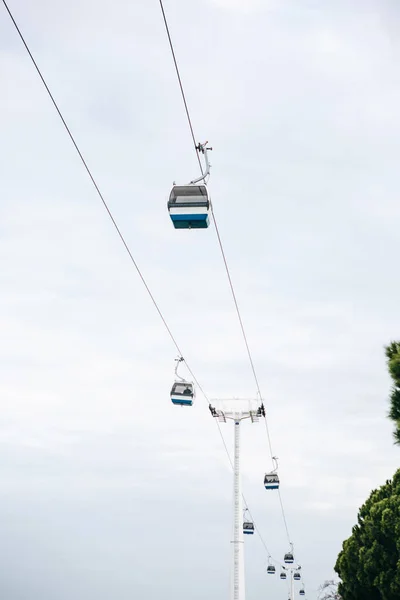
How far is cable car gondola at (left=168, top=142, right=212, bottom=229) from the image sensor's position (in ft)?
38.9

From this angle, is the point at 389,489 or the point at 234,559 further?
the point at 389,489

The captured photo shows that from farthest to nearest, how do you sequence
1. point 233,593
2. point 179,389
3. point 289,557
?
point 289,557 < point 233,593 < point 179,389

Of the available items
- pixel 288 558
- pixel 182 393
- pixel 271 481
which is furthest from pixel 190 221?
pixel 288 558

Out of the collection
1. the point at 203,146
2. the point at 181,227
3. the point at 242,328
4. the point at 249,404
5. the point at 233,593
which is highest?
the point at 249,404

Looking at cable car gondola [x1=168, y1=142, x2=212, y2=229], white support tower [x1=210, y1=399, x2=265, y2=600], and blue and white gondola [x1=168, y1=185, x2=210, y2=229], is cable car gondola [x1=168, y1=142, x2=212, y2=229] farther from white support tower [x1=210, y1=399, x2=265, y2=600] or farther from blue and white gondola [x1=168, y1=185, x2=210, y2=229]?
white support tower [x1=210, y1=399, x2=265, y2=600]

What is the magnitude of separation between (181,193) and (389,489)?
23108 millimetres

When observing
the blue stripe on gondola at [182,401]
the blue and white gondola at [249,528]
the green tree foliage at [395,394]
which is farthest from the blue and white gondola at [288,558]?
the green tree foliage at [395,394]

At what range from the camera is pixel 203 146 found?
490 inches

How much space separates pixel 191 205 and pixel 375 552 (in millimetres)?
21929

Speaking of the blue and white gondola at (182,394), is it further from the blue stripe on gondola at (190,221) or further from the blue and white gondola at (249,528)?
the blue and white gondola at (249,528)

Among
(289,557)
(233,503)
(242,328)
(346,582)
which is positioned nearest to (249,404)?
(233,503)

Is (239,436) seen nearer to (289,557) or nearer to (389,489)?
(389,489)

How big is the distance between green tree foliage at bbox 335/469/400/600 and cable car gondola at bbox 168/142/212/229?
16.9 m

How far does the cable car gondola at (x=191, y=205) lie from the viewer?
1187 centimetres
